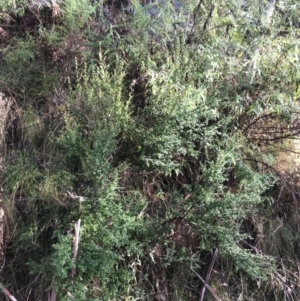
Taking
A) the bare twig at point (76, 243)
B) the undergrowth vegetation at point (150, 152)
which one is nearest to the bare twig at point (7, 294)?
the undergrowth vegetation at point (150, 152)

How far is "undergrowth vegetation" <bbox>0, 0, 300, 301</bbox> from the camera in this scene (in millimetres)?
2350

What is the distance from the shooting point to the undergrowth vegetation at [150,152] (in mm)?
2350

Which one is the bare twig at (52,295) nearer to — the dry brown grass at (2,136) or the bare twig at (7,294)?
the bare twig at (7,294)

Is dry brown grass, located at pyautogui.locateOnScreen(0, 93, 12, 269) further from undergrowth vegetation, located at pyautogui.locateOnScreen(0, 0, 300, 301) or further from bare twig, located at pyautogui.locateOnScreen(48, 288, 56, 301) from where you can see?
bare twig, located at pyautogui.locateOnScreen(48, 288, 56, 301)

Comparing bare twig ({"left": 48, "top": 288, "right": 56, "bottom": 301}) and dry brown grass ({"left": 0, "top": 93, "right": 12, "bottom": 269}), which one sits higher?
dry brown grass ({"left": 0, "top": 93, "right": 12, "bottom": 269})

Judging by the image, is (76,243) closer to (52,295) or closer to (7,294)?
(52,295)

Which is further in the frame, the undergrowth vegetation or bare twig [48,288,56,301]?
the undergrowth vegetation

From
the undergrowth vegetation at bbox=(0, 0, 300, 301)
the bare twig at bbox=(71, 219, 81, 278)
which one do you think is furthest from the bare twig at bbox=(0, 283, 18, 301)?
the bare twig at bbox=(71, 219, 81, 278)

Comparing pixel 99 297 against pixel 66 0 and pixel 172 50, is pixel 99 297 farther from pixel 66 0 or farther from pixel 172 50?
pixel 66 0

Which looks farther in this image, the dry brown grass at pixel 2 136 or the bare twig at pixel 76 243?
the dry brown grass at pixel 2 136

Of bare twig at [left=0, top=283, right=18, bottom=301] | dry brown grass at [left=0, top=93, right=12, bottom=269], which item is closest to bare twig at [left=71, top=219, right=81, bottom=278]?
bare twig at [left=0, top=283, right=18, bottom=301]

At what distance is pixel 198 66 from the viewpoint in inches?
113

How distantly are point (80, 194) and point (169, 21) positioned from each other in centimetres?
141

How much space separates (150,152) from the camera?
2641mm
